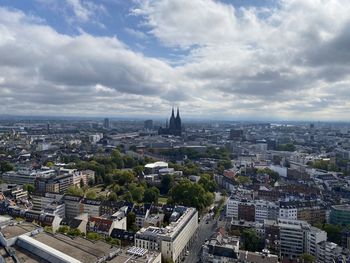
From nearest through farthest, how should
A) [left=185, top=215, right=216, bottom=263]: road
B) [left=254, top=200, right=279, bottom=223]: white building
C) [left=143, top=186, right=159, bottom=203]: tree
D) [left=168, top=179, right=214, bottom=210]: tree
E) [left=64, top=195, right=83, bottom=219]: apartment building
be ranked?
[left=185, top=215, right=216, bottom=263]: road
[left=254, top=200, right=279, bottom=223]: white building
[left=64, top=195, right=83, bottom=219]: apartment building
[left=168, top=179, right=214, bottom=210]: tree
[left=143, top=186, right=159, bottom=203]: tree

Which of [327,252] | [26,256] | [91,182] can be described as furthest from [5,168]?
[327,252]

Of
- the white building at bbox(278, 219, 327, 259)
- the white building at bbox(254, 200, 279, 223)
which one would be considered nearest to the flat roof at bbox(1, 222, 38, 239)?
the white building at bbox(278, 219, 327, 259)

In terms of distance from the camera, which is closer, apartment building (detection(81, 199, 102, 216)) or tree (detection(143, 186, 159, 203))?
apartment building (detection(81, 199, 102, 216))

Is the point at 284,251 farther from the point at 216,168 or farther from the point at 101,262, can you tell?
the point at 216,168

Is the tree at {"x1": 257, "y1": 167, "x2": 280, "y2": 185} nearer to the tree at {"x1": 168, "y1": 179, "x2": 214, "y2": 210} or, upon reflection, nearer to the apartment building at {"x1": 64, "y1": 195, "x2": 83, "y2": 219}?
the tree at {"x1": 168, "y1": 179, "x2": 214, "y2": 210}

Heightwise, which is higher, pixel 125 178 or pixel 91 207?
pixel 125 178

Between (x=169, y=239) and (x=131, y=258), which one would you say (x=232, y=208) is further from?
(x=131, y=258)
